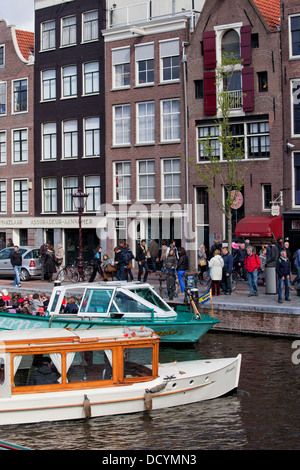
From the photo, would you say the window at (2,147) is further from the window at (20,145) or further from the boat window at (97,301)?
the boat window at (97,301)

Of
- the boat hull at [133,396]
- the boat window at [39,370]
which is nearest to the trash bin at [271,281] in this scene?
the boat hull at [133,396]

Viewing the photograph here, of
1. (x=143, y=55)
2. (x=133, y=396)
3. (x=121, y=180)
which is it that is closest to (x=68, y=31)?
(x=143, y=55)

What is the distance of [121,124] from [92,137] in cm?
221

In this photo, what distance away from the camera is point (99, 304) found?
20.9 meters

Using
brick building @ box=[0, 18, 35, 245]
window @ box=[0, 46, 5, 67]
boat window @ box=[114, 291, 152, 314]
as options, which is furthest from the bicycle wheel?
window @ box=[0, 46, 5, 67]

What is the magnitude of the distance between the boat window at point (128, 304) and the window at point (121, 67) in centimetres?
2100

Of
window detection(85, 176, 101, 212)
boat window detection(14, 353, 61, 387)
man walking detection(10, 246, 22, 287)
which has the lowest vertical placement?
boat window detection(14, 353, 61, 387)

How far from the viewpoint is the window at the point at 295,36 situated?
108ft

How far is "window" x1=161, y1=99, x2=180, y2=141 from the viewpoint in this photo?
37500 mm

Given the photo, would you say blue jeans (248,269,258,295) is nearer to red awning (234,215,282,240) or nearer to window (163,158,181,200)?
red awning (234,215,282,240)

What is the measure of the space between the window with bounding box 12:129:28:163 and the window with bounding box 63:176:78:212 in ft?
11.6

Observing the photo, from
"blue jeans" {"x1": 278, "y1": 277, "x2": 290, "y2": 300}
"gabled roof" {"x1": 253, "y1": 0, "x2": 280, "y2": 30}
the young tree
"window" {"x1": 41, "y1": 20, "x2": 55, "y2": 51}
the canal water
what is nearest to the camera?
the canal water

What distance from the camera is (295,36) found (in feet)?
108

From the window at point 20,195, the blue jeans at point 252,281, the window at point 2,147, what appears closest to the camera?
the blue jeans at point 252,281
